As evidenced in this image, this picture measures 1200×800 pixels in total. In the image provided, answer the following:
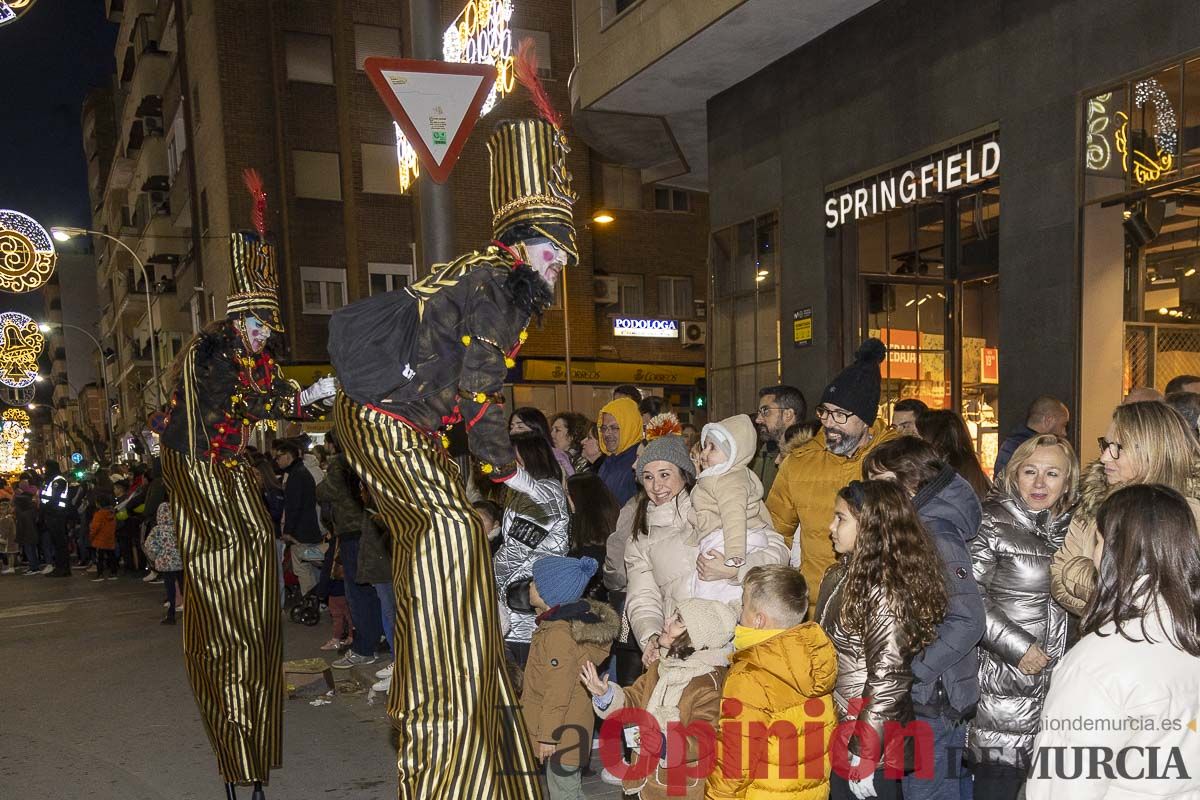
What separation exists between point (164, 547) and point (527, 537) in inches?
289

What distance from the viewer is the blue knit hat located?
4453mm

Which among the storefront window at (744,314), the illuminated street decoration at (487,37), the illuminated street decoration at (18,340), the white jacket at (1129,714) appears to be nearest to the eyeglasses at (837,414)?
the white jacket at (1129,714)

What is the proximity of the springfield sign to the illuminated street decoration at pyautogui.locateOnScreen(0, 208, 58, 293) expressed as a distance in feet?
32.3

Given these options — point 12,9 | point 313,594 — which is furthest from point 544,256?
point 313,594

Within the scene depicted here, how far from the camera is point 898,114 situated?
9547mm

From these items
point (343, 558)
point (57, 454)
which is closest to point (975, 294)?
point (343, 558)

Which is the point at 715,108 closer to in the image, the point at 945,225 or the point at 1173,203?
the point at 945,225

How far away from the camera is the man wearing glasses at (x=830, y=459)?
4617 mm

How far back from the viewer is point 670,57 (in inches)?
424

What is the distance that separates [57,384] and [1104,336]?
94.6 m

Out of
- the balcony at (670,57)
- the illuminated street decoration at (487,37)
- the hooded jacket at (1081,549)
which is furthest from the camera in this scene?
the illuminated street decoration at (487,37)

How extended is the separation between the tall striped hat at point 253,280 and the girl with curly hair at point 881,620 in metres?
2.99

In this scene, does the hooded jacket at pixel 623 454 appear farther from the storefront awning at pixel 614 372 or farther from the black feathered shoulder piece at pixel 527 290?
the storefront awning at pixel 614 372

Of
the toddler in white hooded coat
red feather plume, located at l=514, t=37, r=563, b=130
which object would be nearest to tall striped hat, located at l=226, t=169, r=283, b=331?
red feather plume, located at l=514, t=37, r=563, b=130
